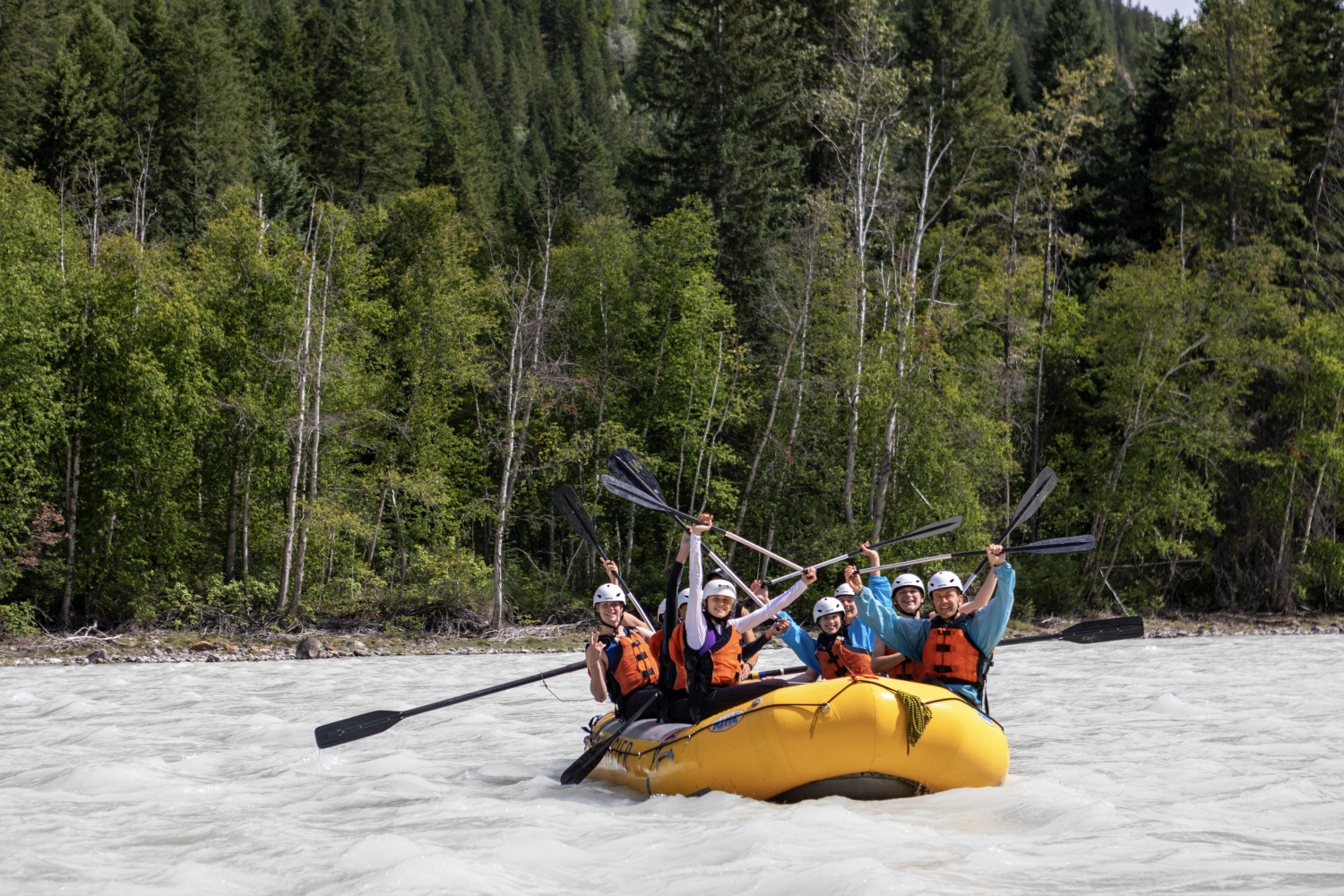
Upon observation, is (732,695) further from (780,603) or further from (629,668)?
(629,668)

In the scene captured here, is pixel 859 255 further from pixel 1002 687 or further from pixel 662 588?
pixel 1002 687

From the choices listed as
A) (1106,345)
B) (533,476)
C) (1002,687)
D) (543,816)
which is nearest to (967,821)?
(543,816)

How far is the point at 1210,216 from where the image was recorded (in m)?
24.0

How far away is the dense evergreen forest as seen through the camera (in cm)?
1969

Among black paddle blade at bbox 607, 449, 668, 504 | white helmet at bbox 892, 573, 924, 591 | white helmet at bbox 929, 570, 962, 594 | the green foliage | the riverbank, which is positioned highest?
black paddle blade at bbox 607, 449, 668, 504

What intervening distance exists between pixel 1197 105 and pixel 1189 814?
20.8 metres

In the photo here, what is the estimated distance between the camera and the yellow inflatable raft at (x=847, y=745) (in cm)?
611

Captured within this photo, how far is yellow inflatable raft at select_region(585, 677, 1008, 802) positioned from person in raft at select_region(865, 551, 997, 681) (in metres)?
0.79

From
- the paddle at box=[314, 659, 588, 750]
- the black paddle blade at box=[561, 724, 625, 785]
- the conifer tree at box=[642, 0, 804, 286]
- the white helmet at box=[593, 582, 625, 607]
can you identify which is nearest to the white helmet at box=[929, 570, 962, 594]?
the white helmet at box=[593, 582, 625, 607]

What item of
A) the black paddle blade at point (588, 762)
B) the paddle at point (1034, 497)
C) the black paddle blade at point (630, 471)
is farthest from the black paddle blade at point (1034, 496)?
the black paddle blade at point (588, 762)

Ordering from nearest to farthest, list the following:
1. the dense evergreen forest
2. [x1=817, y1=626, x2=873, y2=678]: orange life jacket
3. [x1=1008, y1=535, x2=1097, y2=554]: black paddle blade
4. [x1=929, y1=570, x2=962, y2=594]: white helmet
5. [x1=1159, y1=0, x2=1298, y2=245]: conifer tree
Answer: [x1=929, y1=570, x2=962, y2=594]: white helmet, [x1=817, y1=626, x2=873, y2=678]: orange life jacket, [x1=1008, y1=535, x2=1097, y2=554]: black paddle blade, the dense evergreen forest, [x1=1159, y1=0, x2=1298, y2=245]: conifer tree

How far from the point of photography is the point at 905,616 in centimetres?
776

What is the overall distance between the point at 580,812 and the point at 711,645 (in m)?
1.20

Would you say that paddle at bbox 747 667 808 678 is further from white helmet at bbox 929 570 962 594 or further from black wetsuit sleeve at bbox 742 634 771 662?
white helmet at bbox 929 570 962 594
